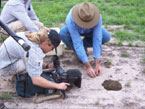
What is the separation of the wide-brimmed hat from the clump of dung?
2.90 ft

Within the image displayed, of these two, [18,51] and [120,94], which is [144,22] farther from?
[18,51]

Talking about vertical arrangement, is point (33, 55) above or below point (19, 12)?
below

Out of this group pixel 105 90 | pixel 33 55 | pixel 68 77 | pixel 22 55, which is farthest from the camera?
pixel 105 90

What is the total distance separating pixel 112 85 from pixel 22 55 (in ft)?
4.55

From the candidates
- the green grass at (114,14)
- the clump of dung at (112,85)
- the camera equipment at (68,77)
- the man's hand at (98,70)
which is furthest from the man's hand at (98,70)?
the green grass at (114,14)

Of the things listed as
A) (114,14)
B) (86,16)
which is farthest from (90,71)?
(114,14)

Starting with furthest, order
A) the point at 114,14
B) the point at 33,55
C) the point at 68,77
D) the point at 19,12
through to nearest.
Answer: the point at 114,14 → the point at 19,12 → the point at 68,77 → the point at 33,55

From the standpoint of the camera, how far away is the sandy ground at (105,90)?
3.23 meters

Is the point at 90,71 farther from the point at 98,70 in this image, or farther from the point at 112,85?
the point at 112,85

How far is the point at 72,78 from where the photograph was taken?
3.42 meters

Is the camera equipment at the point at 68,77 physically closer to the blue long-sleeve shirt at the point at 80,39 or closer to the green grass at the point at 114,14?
the blue long-sleeve shirt at the point at 80,39

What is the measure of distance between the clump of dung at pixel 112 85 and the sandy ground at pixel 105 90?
59 millimetres

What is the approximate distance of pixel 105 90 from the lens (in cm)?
355

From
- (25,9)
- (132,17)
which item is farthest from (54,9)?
(25,9)
